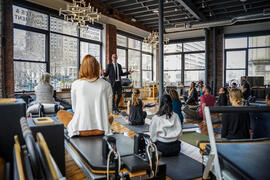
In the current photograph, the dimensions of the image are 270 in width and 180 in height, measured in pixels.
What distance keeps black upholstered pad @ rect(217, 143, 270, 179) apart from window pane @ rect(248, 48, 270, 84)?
35.1ft

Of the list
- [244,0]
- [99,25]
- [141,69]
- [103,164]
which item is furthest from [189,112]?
[141,69]

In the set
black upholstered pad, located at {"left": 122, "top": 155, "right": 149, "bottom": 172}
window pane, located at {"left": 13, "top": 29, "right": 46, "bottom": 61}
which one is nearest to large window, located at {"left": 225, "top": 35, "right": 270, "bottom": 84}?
window pane, located at {"left": 13, "top": 29, "right": 46, "bottom": 61}

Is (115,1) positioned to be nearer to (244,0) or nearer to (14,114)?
(244,0)

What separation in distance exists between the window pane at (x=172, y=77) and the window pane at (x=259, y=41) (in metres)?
4.21

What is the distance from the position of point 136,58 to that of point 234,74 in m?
5.46

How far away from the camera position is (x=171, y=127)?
8.89 ft

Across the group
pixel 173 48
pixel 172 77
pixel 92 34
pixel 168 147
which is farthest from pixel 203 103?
pixel 173 48

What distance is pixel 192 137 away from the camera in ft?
12.7

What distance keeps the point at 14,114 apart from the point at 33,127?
0.26 metres

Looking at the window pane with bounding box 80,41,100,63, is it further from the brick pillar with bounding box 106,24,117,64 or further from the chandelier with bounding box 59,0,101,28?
the chandelier with bounding box 59,0,101,28

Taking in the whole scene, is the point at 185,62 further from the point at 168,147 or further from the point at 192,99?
the point at 168,147

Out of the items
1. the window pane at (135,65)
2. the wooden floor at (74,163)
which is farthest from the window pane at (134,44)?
the wooden floor at (74,163)

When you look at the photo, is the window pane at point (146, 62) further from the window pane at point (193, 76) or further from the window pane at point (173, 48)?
the window pane at point (193, 76)

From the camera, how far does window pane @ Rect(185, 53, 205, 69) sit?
1211cm
